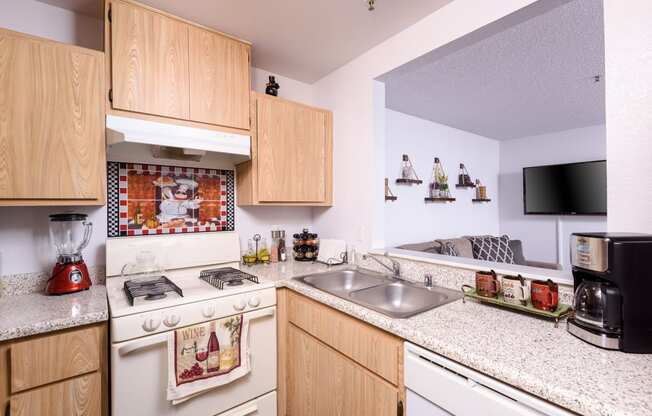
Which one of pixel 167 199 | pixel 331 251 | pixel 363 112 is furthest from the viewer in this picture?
pixel 331 251

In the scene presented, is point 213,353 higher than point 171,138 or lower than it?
lower

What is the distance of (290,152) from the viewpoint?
6.82 feet

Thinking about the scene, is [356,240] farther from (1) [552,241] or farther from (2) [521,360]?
(1) [552,241]

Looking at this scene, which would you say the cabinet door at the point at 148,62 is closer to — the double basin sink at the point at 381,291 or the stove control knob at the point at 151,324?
the stove control knob at the point at 151,324

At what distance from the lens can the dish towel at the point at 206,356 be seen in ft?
4.17

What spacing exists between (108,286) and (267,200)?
0.99m

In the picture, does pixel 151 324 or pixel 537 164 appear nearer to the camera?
pixel 151 324

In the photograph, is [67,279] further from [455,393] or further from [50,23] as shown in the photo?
[455,393]

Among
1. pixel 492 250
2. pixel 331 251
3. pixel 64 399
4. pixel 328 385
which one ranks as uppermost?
pixel 331 251

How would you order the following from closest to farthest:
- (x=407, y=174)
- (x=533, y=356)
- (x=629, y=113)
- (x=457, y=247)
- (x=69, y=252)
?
(x=533, y=356) → (x=629, y=113) → (x=69, y=252) → (x=457, y=247) → (x=407, y=174)

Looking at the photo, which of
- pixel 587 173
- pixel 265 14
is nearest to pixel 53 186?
pixel 265 14

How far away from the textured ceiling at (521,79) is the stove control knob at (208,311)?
68.3 inches

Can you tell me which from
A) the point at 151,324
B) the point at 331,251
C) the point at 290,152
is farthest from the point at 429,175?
the point at 151,324

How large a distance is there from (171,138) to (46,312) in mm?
915
